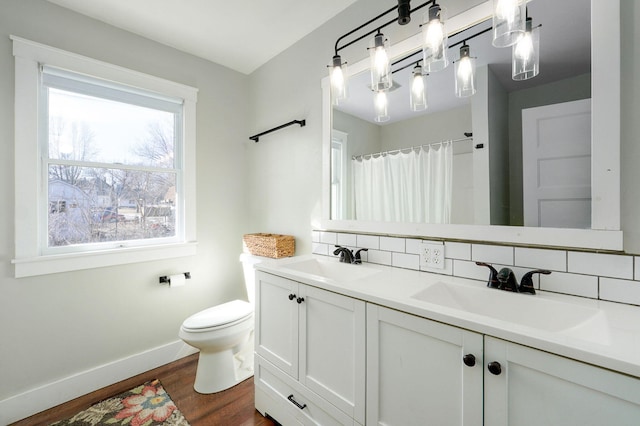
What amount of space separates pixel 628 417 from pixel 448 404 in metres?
0.41

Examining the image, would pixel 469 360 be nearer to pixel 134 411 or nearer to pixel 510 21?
pixel 510 21

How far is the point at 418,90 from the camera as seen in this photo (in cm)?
144

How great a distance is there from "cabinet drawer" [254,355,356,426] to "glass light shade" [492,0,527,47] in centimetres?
167

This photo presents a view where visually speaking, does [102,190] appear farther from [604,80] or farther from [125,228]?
[604,80]

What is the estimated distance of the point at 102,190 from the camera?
1934mm

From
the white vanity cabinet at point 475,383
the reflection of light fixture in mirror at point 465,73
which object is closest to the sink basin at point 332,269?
the white vanity cabinet at point 475,383

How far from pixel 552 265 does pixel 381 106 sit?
1128mm

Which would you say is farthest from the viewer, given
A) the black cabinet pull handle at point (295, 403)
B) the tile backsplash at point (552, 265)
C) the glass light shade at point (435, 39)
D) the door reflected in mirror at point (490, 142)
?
the black cabinet pull handle at point (295, 403)

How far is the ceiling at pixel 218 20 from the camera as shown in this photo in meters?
1.74

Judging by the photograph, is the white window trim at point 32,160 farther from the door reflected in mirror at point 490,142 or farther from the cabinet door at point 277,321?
the door reflected in mirror at point 490,142

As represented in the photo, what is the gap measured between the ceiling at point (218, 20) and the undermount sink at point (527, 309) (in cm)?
181

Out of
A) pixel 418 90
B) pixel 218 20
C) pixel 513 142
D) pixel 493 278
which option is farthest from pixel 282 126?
pixel 493 278

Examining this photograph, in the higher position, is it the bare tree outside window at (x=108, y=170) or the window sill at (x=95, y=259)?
the bare tree outside window at (x=108, y=170)

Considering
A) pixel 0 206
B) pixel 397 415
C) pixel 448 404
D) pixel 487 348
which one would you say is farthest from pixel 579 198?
pixel 0 206
